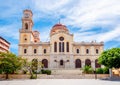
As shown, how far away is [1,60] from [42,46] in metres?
24.6

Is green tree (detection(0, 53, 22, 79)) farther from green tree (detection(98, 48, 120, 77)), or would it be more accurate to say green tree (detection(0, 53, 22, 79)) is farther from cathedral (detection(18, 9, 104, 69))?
cathedral (detection(18, 9, 104, 69))

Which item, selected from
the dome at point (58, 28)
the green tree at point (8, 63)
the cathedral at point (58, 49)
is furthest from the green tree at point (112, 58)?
the dome at point (58, 28)

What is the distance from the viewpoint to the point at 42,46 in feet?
208

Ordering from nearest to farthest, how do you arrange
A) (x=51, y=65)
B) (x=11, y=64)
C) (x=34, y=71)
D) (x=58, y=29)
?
(x=11, y=64) → (x=34, y=71) → (x=51, y=65) → (x=58, y=29)

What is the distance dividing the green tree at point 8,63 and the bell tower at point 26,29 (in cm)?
2246

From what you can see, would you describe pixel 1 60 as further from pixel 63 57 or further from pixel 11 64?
pixel 63 57

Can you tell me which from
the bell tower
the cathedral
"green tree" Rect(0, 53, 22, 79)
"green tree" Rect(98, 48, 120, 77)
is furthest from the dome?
"green tree" Rect(98, 48, 120, 77)

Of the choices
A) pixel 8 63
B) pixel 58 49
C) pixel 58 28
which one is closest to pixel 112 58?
pixel 8 63

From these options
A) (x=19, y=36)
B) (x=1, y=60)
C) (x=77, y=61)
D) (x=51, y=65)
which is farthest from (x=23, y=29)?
(x=1, y=60)

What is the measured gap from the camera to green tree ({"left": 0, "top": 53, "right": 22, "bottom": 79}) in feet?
129

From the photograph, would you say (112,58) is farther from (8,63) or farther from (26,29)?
(26,29)

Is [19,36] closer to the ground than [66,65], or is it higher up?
higher up

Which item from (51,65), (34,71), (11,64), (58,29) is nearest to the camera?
(11,64)

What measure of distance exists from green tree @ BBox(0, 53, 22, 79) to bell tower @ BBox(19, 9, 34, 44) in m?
22.5
